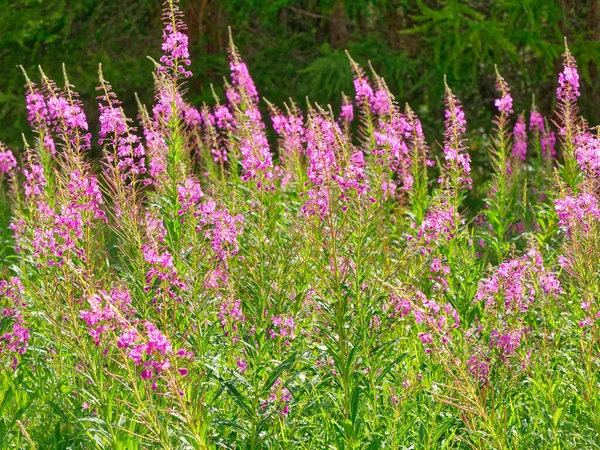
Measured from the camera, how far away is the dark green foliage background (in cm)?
1155

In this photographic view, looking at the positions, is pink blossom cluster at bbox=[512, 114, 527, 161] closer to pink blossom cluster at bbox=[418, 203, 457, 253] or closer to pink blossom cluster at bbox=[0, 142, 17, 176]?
pink blossom cluster at bbox=[418, 203, 457, 253]

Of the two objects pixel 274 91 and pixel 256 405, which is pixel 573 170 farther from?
pixel 274 91

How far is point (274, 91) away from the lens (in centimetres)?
1332

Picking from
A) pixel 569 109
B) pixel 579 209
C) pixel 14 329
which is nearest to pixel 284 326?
pixel 579 209

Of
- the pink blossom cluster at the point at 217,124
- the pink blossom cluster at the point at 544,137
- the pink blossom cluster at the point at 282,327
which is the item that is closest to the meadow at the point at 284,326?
the pink blossom cluster at the point at 282,327

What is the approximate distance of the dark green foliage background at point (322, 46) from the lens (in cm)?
1155

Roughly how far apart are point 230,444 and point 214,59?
9867 millimetres

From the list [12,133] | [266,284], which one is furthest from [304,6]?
[266,284]

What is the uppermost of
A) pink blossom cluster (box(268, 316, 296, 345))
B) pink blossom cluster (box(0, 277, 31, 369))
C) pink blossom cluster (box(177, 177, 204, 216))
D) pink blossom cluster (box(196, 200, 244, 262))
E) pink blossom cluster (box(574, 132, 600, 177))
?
pink blossom cluster (box(574, 132, 600, 177))

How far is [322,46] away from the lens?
12.5 meters

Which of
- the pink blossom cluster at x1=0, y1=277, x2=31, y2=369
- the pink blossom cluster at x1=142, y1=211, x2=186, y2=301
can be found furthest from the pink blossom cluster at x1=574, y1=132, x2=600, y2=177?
the pink blossom cluster at x1=0, y1=277, x2=31, y2=369

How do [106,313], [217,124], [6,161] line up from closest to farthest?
1. [106,313]
2. [6,161]
3. [217,124]

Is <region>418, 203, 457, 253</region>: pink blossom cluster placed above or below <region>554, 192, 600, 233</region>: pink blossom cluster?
below

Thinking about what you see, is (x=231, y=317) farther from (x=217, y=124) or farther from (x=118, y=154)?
(x=217, y=124)
